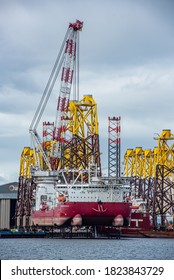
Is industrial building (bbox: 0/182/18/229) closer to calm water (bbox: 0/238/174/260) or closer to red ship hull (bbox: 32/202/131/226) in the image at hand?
red ship hull (bbox: 32/202/131/226)

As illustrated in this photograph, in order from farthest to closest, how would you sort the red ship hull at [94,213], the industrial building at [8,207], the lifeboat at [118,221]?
the industrial building at [8,207] → the lifeboat at [118,221] → the red ship hull at [94,213]

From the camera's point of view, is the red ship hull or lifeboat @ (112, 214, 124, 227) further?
lifeboat @ (112, 214, 124, 227)

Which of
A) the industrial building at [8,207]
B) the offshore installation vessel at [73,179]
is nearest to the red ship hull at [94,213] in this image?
the offshore installation vessel at [73,179]

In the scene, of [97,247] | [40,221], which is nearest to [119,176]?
[40,221]

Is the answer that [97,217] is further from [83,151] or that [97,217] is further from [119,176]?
[83,151]

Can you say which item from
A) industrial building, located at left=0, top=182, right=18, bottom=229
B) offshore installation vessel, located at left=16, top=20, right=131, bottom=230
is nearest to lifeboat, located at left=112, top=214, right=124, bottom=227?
offshore installation vessel, located at left=16, top=20, right=131, bottom=230

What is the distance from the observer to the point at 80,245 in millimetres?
101438

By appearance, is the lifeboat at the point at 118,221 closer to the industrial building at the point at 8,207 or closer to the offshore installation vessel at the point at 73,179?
the offshore installation vessel at the point at 73,179

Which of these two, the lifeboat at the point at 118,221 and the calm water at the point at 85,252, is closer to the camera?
the calm water at the point at 85,252

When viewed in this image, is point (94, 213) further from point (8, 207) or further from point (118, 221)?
point (8, 207)

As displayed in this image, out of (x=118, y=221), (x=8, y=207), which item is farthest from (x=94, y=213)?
(x=8, y=207)

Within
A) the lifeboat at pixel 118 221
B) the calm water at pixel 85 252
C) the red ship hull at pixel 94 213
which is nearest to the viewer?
the calm water at pixel 85 252
